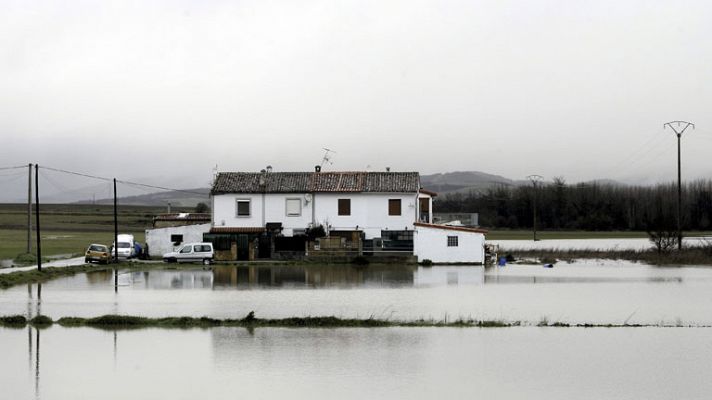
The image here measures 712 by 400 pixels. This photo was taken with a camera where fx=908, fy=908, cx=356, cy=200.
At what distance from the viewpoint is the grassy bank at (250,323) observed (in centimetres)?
2252

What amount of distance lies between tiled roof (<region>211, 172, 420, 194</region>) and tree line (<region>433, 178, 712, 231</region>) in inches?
2671

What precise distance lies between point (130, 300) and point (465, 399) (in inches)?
680

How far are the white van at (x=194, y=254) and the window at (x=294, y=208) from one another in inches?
261

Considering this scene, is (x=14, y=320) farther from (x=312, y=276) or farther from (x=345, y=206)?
(x=345, y=206)

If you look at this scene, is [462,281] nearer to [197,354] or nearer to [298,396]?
[197,354]

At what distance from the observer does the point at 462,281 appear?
127 feet

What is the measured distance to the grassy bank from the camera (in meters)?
22.5

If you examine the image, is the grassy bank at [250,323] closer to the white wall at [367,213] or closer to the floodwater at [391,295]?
the floodwater at [391,295]

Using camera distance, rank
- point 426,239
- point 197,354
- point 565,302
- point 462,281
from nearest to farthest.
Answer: point 197,354 → point 565,302 → point 462,281 → point 426,239

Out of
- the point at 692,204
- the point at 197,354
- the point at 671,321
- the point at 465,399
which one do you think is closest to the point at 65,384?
the point at 197,354

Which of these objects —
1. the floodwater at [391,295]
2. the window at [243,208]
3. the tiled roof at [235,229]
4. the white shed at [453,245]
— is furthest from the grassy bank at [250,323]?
the window at [243,208]

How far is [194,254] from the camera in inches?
2008

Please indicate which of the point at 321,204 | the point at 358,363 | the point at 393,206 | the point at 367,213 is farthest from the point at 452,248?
the point at 358,363

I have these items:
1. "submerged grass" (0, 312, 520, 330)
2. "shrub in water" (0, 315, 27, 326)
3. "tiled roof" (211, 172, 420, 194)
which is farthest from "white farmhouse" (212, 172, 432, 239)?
"shrub in water" (0, 315, 27, 326)
